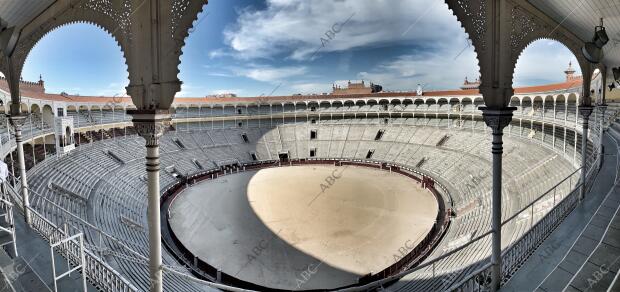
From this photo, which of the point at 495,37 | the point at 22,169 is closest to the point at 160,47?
the point at 495,37

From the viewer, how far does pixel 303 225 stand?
629 inches

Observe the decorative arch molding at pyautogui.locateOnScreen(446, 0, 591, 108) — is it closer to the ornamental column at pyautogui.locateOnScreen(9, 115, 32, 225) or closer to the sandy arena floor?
the sandy arena floor

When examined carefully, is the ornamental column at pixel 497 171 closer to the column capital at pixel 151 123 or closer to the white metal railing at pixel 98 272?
the column capital at pixel 151 123

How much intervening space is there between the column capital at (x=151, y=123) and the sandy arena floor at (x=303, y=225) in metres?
8.08

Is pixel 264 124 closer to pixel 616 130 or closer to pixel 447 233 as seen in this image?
pixel 447 233

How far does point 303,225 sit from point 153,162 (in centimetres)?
1255

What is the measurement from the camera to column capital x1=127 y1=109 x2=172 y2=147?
4.06 m

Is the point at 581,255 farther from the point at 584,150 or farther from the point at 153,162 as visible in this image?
the point at 153,162

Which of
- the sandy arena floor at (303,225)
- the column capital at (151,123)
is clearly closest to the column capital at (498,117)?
the column capital at (151,123)

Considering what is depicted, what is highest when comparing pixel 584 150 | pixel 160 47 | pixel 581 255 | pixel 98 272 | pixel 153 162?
pixel 160 47

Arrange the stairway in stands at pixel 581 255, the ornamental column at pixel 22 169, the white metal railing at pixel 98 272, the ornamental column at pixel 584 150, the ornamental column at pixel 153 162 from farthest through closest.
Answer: the ornamental column at pixel 584 150, the ornamental column at pixel 22 169, the white metal railing at pixel 98 272, the stairway in stands at pixel 581 255, the ornamental column at pixel 153 162

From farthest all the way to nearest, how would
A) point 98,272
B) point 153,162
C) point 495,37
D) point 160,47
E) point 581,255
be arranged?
point 98,272
point 495,37
point 581,255
point 153,162
point 160,47

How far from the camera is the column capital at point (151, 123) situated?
4.06 metres

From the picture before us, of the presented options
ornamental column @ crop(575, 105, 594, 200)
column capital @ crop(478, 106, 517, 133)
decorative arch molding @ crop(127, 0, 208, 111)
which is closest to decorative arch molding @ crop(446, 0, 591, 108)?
column capital @ crop(478, 106, 517, 133)
